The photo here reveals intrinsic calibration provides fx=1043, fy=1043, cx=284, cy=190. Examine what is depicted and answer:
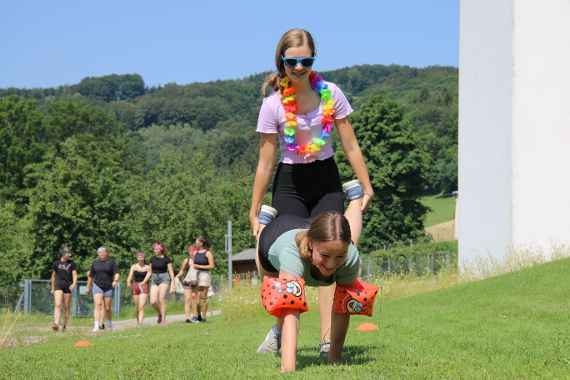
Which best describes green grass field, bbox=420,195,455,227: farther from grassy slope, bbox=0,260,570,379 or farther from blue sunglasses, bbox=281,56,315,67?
blue sunglasses, bbox=281,56,315,67

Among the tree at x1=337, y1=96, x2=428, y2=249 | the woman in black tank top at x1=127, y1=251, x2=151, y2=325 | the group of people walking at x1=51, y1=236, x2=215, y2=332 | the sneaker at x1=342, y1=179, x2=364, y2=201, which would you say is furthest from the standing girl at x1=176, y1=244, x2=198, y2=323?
the tree at x1=337, y1=96, x2=428, y2=249

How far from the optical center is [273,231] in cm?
754

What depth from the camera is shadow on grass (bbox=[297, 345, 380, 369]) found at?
7496 millimetres

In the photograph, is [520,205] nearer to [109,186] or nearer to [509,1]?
[509,1]

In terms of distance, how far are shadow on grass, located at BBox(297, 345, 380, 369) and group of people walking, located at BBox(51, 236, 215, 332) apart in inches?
523

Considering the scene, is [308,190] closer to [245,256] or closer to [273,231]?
[273,231]

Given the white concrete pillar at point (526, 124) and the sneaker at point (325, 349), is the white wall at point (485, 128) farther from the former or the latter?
the sneaker at point (325, 349)

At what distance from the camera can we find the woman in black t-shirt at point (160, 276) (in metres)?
23.0

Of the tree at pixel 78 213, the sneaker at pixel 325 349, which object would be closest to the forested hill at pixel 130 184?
the tree at pixel 78 213

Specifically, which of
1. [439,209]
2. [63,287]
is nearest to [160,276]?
[63,287]

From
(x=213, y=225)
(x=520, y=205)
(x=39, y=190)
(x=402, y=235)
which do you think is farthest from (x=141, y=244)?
(x=520, y=205)

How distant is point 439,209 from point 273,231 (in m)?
99.9

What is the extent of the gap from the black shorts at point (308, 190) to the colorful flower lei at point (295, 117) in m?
0.15

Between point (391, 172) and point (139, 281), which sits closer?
point (139, 281)
